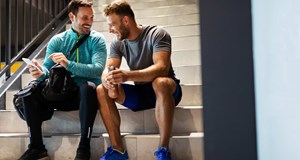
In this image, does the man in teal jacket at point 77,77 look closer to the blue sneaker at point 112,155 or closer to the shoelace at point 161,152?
the blue sneaker at point 112,155

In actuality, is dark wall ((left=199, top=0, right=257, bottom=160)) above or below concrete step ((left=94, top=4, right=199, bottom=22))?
below

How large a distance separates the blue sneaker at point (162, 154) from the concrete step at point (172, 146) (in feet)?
0.39

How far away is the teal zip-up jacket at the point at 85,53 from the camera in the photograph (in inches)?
74.9

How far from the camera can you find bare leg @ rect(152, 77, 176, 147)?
5.13 feet

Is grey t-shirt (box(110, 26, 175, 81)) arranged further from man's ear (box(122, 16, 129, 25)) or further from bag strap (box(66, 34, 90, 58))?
bag strap (box(66, 34, 90, 58))

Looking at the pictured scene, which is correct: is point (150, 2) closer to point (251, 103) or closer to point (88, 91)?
point (88, 91)

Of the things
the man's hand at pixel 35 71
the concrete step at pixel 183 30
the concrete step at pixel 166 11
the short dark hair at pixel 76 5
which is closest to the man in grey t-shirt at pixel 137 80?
the short dark hair at pixel 76 5

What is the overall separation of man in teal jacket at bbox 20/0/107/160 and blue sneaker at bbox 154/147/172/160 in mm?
406

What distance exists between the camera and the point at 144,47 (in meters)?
1.83

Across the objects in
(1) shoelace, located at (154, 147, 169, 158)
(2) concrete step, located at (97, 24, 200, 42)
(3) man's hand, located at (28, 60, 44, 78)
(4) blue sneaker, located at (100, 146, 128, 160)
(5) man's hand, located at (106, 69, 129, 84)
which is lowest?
(4) blue sneaker, located at (100, 146, 128, 160)

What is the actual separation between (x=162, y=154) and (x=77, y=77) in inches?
30.8

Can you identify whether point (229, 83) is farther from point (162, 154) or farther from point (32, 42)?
point (32, 42)

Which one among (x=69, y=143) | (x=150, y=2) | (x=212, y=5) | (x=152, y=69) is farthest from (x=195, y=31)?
(x=212, y=5)

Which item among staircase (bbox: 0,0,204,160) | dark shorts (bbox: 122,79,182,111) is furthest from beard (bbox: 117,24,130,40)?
staircase (bbox: 0,0,204,160)
